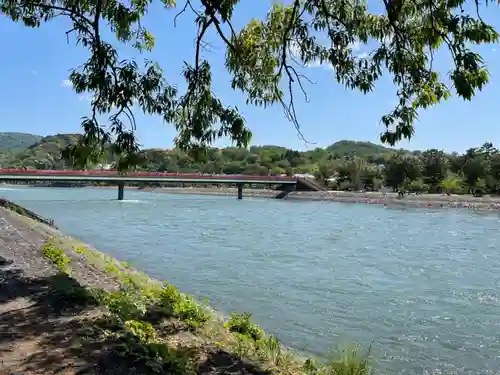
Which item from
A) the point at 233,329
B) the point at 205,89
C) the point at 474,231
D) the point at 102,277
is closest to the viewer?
the point at 205,89

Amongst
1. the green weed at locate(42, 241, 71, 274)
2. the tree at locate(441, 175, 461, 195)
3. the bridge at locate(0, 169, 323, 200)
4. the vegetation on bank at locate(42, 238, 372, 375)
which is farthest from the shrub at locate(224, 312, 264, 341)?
the tree at locate(441, 175, 461, 195)

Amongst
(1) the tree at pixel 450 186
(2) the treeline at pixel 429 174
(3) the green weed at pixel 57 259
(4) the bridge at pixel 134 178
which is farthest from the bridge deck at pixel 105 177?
(3) the green weed at pixel 57 259

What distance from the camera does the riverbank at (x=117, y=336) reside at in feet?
20.1

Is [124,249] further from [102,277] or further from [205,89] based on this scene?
[205,89]

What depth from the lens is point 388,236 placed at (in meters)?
37.4

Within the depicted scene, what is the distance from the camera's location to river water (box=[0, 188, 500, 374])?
12.0 m

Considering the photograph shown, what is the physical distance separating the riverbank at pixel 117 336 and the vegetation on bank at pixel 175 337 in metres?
0.01

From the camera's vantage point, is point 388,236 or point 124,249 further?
point 388,236

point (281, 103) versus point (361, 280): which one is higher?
point (281, 103)

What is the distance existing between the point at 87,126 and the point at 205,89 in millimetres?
1927

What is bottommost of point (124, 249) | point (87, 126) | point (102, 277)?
point (124, 249)

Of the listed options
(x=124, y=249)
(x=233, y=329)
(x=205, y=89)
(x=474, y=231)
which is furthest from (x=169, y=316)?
(x=474, y=231)

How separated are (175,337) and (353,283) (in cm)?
1238

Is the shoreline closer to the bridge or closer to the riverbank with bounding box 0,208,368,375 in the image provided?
the bridge
